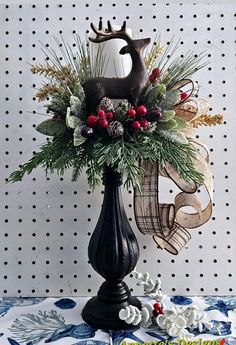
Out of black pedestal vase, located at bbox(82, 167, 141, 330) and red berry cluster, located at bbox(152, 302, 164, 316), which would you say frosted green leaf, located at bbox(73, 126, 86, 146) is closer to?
black pedestal vase, located at bbox(82, 167, 141, 330)

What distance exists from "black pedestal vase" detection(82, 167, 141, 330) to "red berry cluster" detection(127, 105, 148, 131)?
11 centimetres

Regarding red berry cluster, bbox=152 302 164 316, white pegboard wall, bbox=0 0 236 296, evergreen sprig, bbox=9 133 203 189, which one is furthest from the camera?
white pegboard wall, bbox=0 0 236 296

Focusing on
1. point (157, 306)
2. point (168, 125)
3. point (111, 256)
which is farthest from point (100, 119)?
point (157, 306)

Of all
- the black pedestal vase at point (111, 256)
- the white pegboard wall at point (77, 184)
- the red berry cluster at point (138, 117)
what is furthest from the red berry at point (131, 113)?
the white pegboard wall at point (77, 184)

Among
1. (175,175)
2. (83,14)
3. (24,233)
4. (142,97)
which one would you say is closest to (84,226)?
(24,233)

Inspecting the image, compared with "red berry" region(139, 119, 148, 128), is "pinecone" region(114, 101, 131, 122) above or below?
above

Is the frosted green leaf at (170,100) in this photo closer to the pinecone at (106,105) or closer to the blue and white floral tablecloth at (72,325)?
the pinecone at (106,105)

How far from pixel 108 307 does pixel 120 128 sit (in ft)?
1.05

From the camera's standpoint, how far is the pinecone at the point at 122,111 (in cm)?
81

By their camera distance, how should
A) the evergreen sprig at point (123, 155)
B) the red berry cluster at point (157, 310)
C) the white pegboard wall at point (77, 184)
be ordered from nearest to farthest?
the evergreen sprig at point (123, 155) < the red berry cluster at point (157, 310) < the white pegboard wall at point (77, 184)

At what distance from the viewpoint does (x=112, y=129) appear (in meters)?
0.79

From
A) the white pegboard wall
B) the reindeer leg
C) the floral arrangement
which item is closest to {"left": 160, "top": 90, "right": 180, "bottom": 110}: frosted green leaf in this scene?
the floral arrangement

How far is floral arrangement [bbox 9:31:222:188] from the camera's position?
79cm

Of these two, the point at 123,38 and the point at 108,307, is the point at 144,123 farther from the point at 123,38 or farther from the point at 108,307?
the point at 108,307
